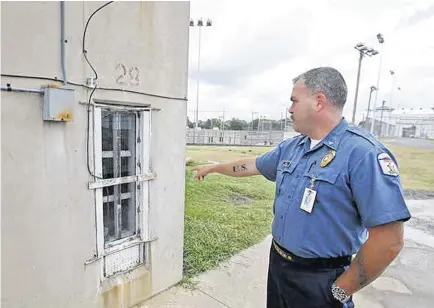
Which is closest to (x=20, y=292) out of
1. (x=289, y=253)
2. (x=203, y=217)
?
(x=289, y=253)

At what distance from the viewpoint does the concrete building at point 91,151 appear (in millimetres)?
1750

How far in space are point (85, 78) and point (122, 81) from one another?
29cm

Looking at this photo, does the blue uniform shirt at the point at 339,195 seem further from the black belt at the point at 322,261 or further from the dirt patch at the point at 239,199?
the dirt patch at the point at 239,199

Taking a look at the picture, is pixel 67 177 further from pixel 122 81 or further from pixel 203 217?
pixel 203 217

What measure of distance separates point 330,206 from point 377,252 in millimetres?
276

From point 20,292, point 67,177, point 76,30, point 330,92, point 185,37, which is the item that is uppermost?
point 185,37

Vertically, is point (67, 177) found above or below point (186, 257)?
above

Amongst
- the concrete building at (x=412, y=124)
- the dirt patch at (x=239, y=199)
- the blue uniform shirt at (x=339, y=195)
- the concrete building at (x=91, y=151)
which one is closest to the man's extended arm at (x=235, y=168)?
the concrete building at (x=91, y=151)

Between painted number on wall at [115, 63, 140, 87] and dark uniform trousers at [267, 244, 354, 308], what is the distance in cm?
156

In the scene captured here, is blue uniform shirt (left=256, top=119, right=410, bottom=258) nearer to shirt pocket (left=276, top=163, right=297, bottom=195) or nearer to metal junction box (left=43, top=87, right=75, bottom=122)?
shirt pocket (left=276, top=163, right=297, bottom=195)

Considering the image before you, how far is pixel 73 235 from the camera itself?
2070mm

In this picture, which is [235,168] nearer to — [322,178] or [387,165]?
[322,178]

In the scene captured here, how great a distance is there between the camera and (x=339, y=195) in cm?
145

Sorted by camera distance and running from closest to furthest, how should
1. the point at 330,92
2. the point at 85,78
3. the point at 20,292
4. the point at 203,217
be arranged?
1. the point at 330,92
2. the point at 20,292
3. the point at 85,78
4. the point at 203,217
